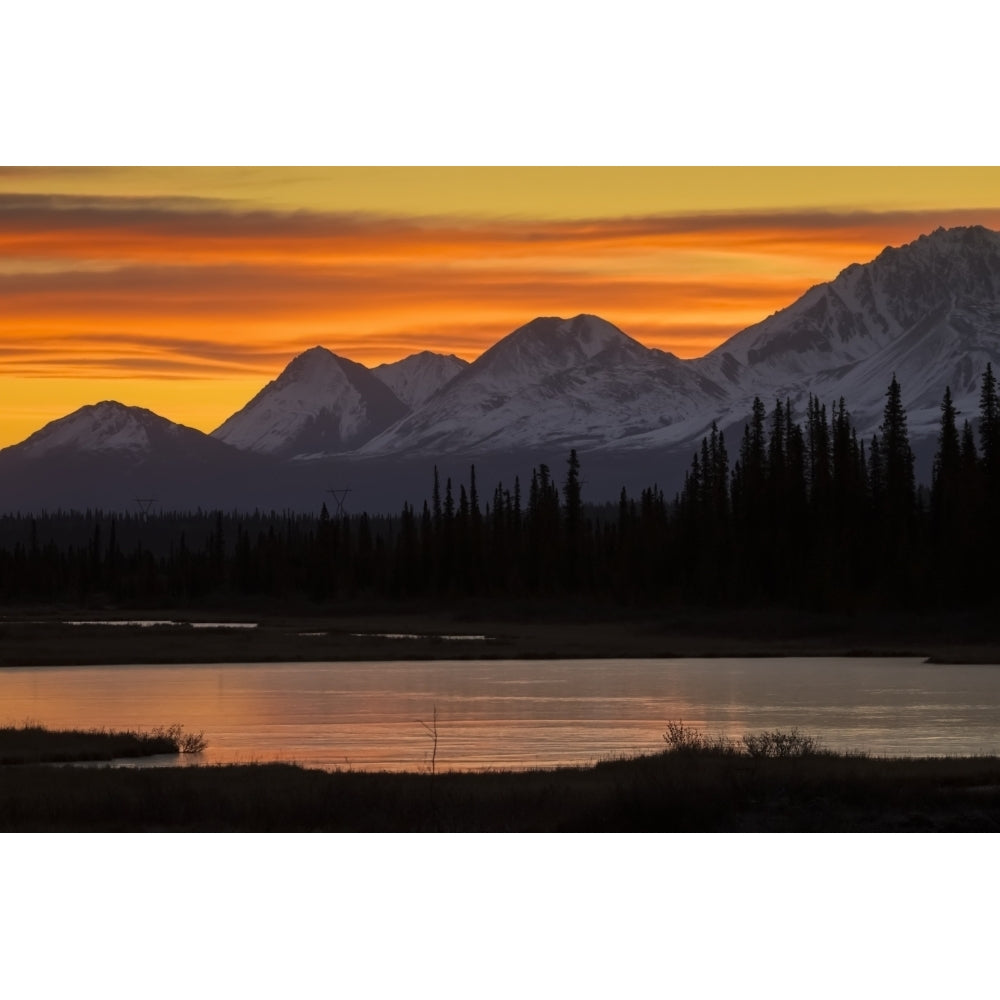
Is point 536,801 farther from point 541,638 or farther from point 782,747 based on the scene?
point 541,638

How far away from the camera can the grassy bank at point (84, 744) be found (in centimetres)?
3959

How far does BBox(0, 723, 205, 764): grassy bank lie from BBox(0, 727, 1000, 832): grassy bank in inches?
238

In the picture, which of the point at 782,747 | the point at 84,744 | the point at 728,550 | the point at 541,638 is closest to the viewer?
the point at 782,747

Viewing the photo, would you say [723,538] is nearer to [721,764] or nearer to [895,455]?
[895,455]

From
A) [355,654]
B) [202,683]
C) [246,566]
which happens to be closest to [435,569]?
[246,566]

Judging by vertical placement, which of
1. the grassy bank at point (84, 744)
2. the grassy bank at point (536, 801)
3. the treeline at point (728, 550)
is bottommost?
the grassy bank at point (84, 744)

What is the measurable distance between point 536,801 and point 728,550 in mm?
99894

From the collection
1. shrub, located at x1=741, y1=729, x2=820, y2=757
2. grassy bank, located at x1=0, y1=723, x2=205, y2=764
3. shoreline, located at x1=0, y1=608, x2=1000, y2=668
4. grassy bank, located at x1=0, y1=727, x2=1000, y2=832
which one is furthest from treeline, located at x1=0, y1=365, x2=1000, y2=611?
grassy bank, located at x1=0, y1=727, x2=1000, y2=832

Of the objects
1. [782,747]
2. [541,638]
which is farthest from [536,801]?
[541,638]

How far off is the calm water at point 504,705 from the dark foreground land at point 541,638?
17.9ft

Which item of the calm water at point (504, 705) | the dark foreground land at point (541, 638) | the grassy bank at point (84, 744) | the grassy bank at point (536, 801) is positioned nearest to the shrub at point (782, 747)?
Result: the grassy bank at point (536, 801)

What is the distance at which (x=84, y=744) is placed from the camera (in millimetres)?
41438

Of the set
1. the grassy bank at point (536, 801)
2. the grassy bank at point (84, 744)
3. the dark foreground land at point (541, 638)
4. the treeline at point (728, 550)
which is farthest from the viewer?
the treeline at point (728, 550)

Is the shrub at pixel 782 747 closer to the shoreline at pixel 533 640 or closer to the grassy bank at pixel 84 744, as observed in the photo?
the grassy bank at pixel 84 744
